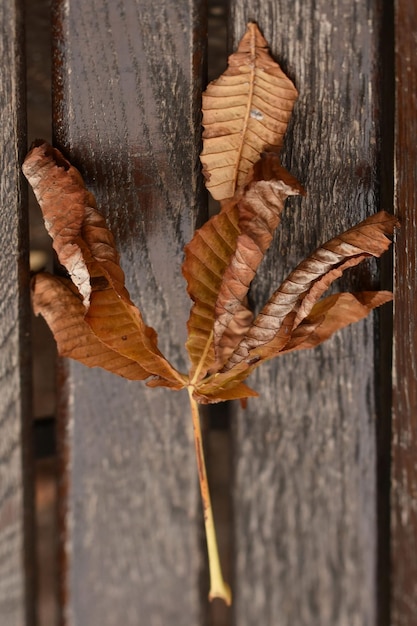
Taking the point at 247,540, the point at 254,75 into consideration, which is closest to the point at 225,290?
the point at 254,75

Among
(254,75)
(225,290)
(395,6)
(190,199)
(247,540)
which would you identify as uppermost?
(395,6)

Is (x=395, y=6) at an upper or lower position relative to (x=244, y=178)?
upper

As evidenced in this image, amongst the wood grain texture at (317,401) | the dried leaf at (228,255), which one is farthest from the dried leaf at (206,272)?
the wood grain texture at (317,401)

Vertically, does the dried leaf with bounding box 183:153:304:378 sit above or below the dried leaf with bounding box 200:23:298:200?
below

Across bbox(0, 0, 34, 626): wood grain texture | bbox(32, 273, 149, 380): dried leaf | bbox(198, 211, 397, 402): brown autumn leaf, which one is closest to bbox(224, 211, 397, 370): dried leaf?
bbox(198, 211, 397, 402): brown autumn leaf

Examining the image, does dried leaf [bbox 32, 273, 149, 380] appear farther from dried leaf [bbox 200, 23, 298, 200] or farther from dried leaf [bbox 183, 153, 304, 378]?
dried leaf [bbox 200, 23, 298, 200]

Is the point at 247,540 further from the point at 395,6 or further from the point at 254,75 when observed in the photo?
the point at 395,6

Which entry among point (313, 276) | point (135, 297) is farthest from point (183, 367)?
point (313, 276)
